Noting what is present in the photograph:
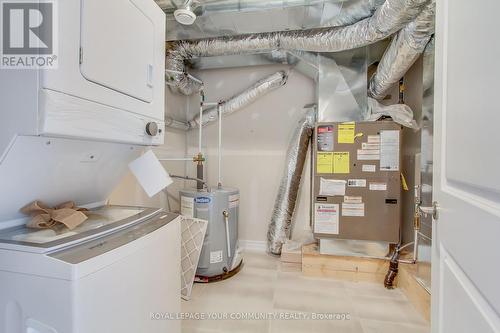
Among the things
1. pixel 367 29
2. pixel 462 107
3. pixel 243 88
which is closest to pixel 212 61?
pixel 243 88

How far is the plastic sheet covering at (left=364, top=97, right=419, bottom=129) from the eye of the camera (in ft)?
6.68

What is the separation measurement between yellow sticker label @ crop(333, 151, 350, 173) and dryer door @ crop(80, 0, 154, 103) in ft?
5.25

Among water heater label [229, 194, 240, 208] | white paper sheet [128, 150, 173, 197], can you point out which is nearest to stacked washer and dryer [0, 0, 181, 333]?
white paper sheet [128, 150, 173, 197]

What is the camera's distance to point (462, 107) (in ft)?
2.03

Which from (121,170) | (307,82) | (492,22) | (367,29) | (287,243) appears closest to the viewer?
(492,22)

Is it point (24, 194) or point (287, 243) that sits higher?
point (24, 194)

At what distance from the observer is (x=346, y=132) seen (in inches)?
84.8

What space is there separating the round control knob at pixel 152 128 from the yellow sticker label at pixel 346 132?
157cm

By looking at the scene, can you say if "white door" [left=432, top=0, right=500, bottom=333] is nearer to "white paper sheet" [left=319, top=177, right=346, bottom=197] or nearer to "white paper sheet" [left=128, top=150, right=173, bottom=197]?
"white paper sheet" [left=128, top=150, right=173, bottom=197]

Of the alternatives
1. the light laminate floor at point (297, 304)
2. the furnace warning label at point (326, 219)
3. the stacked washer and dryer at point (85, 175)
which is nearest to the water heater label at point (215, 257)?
the light laminate floor at point (297, 304)

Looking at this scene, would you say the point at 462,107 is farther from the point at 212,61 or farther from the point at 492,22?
the point at 212,61

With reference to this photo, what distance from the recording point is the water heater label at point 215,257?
217 centimetres

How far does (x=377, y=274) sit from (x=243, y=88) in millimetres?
2348

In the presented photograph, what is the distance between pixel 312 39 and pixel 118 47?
1.50 meters
